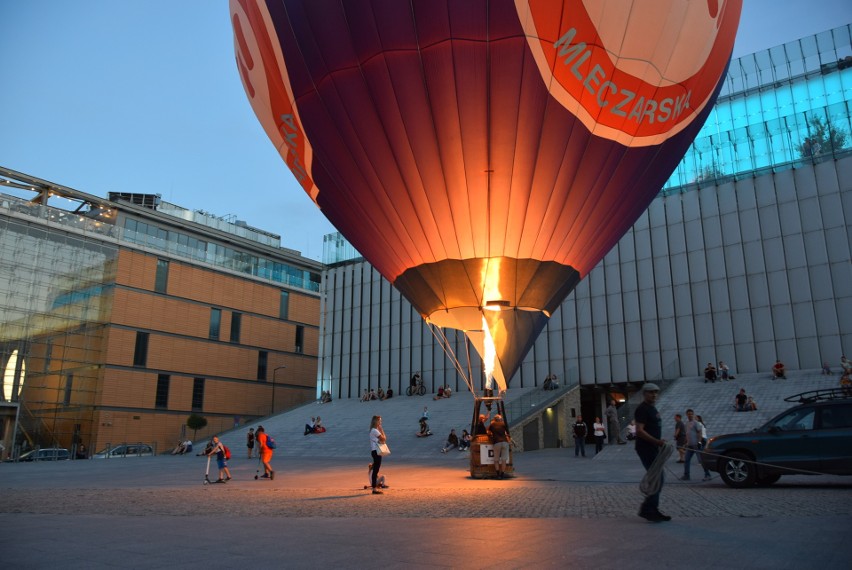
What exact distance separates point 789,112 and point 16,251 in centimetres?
4471

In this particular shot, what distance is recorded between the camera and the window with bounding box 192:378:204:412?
4835 centimetres

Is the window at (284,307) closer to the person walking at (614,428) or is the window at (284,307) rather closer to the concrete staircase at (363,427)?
the concrete staircase at (363,427)

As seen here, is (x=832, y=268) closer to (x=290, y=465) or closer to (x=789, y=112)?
(x=789, y=112)

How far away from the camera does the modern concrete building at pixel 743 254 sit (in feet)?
99.3

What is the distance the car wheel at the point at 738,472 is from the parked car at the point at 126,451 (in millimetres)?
34939

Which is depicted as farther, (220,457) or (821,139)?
(821,139)

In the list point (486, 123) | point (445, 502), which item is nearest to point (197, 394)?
point (445, 502)

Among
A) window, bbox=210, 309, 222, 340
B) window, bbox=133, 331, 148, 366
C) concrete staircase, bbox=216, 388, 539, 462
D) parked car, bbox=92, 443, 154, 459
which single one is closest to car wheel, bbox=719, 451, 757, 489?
concrete staircase, bbox=216, 388, 539, 462

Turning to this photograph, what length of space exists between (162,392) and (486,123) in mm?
41467

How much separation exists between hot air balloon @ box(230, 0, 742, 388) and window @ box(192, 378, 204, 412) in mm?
38535

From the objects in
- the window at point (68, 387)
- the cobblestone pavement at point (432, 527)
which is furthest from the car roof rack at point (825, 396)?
the window at point (68, 387)

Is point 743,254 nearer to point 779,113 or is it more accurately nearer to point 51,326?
point 779,113

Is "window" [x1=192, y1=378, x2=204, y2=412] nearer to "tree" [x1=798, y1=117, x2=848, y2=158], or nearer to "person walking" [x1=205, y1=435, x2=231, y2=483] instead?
"person walking" [x1=205, y1=435, x2=231, y2=483]

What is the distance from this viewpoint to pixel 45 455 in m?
36.7
